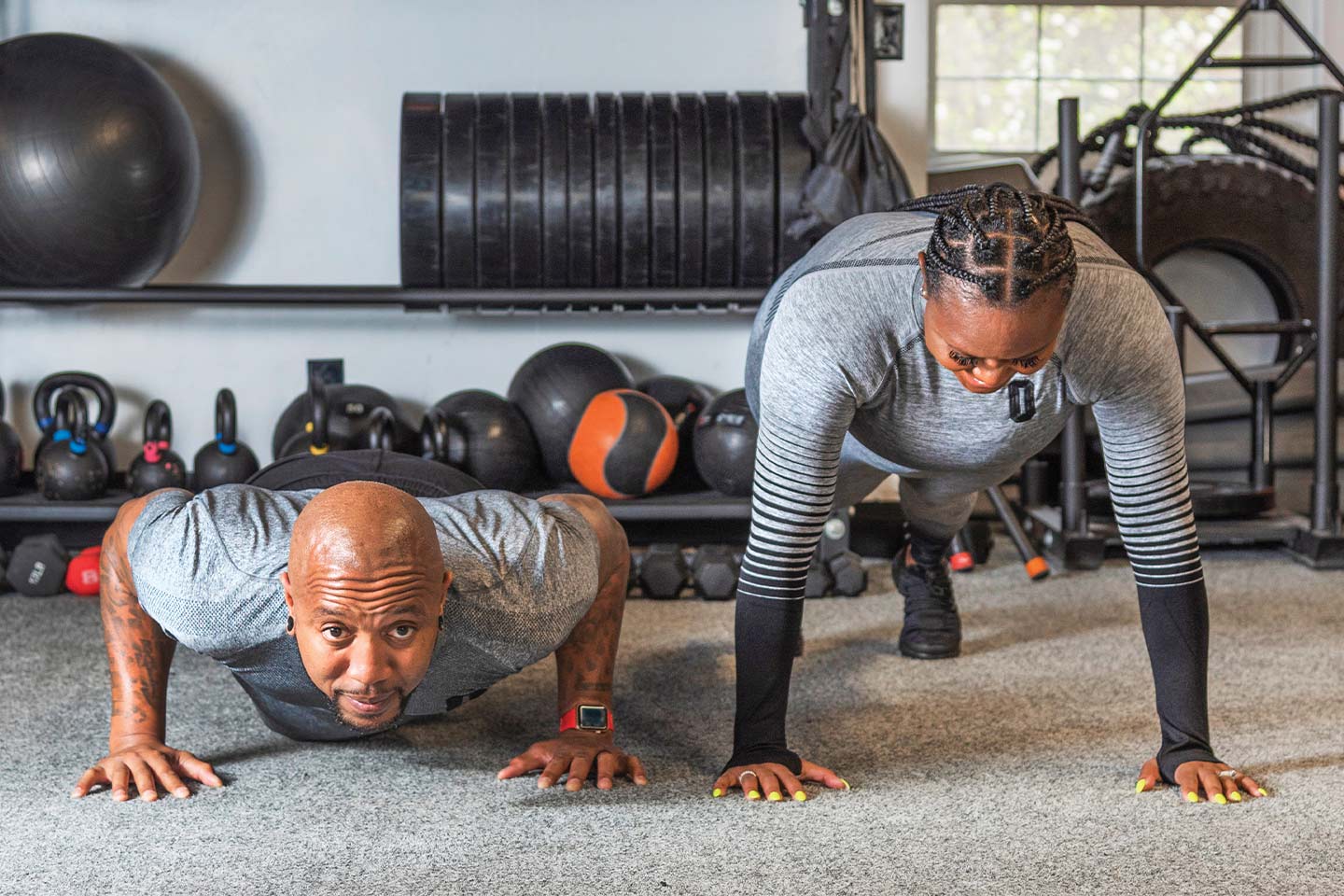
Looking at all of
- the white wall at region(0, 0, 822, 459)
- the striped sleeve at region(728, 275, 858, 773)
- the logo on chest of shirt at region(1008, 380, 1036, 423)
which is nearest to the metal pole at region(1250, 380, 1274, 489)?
the white wall at region(0, 0, 822, 459)

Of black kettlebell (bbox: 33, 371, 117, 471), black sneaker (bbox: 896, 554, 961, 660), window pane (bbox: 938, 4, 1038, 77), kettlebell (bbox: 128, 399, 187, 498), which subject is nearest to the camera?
black sneaker (bbox: 896, 554, 961, 660)

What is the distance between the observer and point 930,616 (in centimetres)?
276

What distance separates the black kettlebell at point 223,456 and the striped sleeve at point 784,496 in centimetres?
202

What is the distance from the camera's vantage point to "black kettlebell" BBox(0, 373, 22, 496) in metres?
3.53

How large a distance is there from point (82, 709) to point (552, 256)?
174 cm

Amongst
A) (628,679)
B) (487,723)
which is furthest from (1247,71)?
(487,723)

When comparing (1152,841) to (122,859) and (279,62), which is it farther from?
(279,62)

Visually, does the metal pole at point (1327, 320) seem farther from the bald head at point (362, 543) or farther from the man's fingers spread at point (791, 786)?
the bald head at point (362, 543)

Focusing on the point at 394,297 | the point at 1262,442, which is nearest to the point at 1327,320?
the point at 1262,442

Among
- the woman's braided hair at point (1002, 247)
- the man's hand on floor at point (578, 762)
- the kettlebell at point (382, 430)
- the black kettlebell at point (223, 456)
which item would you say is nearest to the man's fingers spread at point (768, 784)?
the man's hand on floor at point (578, 762)

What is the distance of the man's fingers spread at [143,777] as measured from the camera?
1.91 m

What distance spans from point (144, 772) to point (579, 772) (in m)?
0.64

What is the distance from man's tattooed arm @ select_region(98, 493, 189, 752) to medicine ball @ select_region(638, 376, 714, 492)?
1828mm

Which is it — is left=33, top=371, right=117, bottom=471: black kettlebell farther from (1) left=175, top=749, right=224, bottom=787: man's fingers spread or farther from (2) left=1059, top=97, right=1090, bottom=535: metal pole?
(2) left=1059, top=97, right=1090, bottom=535: metal pole
